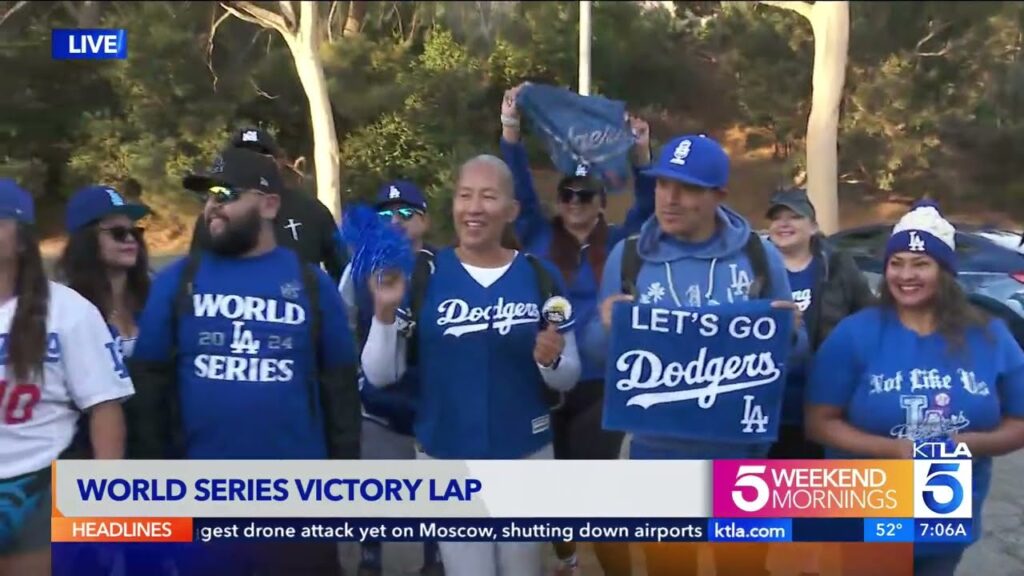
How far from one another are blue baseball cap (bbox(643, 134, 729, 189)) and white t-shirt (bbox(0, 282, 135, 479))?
1.34m

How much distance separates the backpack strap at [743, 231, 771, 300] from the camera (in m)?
2.32

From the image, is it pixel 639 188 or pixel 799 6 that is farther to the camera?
pixel 639 188

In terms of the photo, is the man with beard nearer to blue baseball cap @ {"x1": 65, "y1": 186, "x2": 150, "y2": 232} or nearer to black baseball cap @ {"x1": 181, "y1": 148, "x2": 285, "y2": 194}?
black baseball cap @ {"x1": 181, "y1": 148, "x2": 285, "y2": 194}

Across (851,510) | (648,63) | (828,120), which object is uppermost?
(648,63)

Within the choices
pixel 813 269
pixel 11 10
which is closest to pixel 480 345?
pixel 813 269

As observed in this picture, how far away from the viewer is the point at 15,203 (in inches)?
85.0

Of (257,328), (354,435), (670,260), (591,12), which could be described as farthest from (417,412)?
(591,12)

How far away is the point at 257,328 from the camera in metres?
2.23

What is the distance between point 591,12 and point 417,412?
3.95 feet

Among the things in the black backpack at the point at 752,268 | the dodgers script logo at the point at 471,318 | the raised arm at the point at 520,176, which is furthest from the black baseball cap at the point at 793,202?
the dodgers script logo at the point at 471,318

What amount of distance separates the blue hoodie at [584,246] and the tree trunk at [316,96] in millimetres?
482

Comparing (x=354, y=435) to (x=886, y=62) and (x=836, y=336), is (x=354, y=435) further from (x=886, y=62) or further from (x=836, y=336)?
(x=886, y=62)

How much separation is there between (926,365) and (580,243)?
3.84ft

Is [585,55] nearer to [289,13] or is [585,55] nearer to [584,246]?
[584,246]
